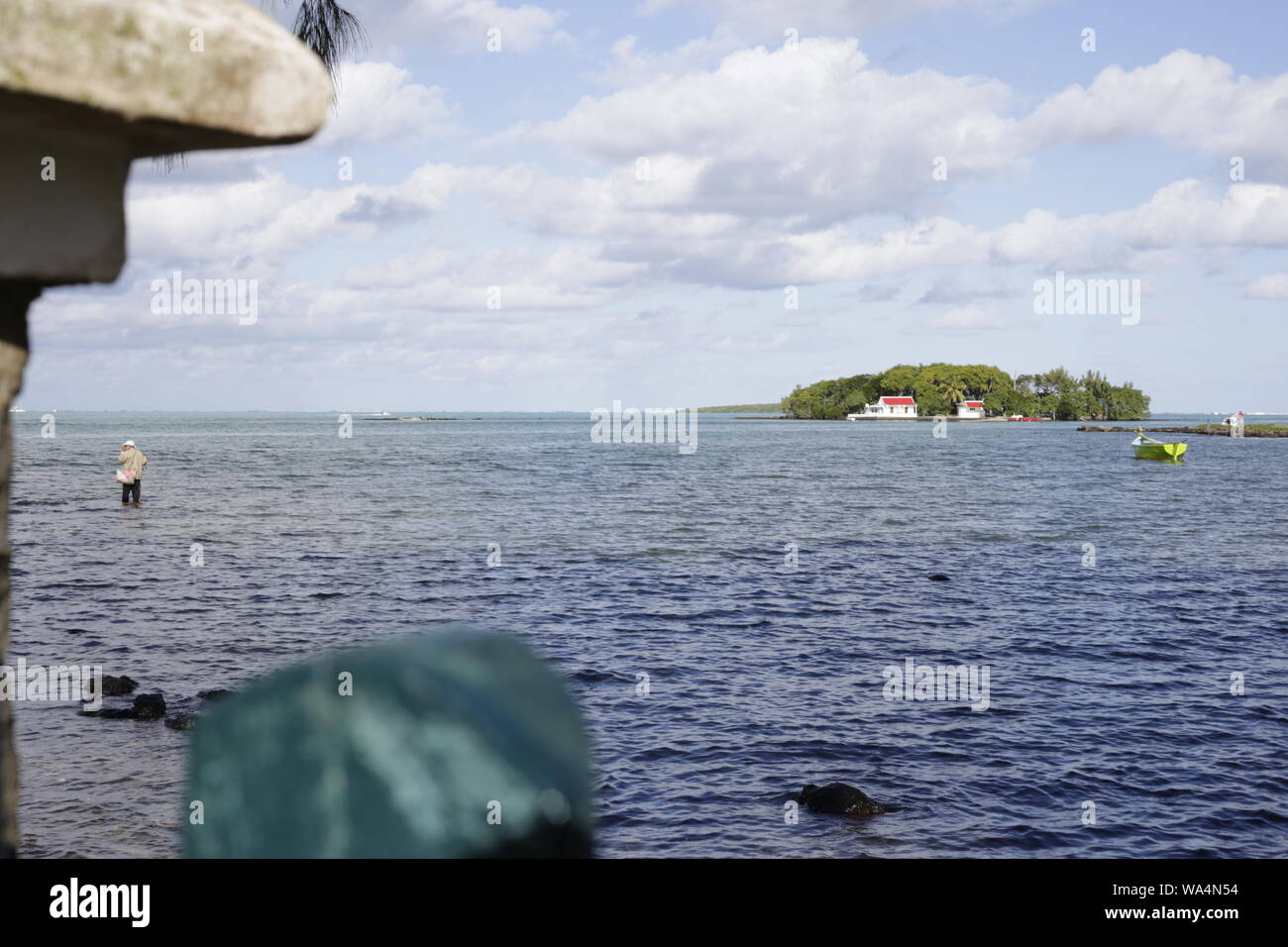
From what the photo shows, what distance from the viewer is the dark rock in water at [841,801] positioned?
12182mm

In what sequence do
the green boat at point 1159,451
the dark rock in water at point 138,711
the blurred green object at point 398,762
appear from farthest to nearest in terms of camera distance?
the green boat at point 1159,451, the dark rock in water at point 138,711, the blurred green object at point 398,762

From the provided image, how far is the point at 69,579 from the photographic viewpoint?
26.3 m

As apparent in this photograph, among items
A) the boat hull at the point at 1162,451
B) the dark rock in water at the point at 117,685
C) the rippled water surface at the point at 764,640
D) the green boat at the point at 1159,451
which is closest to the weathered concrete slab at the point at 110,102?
the rippled water surface at the point at 764,640

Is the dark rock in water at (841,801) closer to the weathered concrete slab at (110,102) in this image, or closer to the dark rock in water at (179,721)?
the dark rock in water at (179,721)

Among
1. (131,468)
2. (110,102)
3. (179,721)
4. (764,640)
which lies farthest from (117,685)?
(131,468)

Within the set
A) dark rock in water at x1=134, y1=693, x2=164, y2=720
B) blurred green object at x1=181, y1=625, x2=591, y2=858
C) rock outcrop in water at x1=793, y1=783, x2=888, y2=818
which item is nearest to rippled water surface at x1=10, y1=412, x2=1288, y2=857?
rock outcrop in water at x1=793, y1=783, x2=888, y2=818

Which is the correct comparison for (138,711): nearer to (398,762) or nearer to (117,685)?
(117,685)

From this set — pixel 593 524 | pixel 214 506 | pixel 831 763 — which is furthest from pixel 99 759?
pixel 214 506

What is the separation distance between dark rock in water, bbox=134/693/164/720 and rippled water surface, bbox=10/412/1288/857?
49 centimetres

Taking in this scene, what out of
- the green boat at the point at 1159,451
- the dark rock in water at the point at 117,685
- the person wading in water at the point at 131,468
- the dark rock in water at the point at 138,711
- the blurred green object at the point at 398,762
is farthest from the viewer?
the green boat at the point at 1159,451

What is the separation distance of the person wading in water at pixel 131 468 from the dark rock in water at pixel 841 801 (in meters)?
34.4

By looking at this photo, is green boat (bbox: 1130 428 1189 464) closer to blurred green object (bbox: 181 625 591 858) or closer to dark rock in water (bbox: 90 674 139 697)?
dark rock in water (bbox: 90 674 139 697)

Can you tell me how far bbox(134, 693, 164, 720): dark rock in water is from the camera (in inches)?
588
